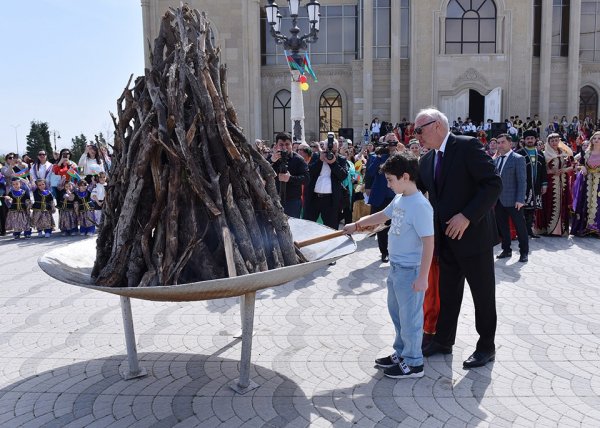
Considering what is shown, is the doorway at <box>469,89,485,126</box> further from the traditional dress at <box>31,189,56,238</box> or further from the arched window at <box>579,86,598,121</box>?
the traditional dress at <box>31,189,56,238</box>

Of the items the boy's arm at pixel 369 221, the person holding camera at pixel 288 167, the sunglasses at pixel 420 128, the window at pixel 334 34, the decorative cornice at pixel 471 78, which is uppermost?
the window at pixel 334 34

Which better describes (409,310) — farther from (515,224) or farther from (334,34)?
(334,34)

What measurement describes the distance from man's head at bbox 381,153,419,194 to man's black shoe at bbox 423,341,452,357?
1579 mm

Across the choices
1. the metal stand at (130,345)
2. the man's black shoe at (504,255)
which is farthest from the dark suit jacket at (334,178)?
the metal stand at (130,345)

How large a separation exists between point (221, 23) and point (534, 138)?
2364cm

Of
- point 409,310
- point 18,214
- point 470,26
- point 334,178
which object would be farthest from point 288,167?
point 470,26

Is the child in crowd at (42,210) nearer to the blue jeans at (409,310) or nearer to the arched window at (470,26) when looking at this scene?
the blue jeans at (409,310)

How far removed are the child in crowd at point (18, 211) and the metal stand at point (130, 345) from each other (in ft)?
32.1

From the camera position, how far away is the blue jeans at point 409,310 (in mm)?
4465

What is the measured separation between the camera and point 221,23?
1201 inches

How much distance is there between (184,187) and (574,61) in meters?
32.8

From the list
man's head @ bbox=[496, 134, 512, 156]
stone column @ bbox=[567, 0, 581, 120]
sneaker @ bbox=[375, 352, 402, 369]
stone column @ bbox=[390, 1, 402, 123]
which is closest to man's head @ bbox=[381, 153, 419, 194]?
sneaker @ bbox=[375, 352, 402, 369]

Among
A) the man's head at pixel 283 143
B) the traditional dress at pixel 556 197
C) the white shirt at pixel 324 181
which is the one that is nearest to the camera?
the man's head at pixel 283 143

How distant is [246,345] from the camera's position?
4.20 meters
